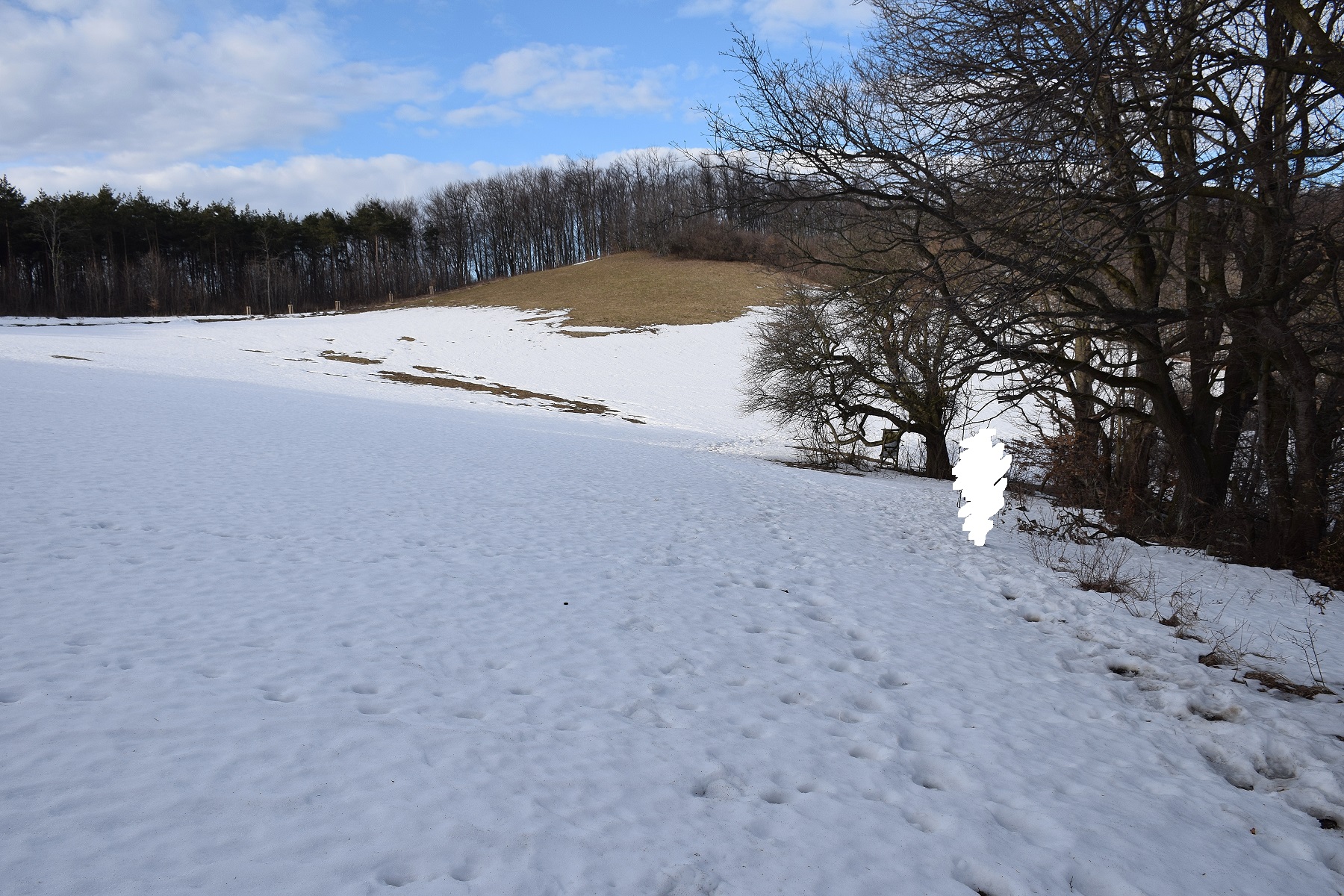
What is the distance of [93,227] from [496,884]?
80199 millimetres

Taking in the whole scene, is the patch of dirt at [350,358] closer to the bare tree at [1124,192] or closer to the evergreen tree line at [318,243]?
the evergreen tree line at [318,243]

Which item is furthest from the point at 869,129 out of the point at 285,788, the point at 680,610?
the point at 285,788

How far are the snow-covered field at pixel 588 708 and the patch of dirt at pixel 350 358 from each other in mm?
27915

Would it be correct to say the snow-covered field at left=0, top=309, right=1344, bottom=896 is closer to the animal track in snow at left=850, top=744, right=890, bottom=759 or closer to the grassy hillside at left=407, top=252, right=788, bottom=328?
the animal track in snow at left=850, top=744, right=890, bottom=759

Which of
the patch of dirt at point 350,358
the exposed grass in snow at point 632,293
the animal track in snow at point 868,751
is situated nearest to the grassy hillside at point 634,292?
the exposed grass in snow at point 632,293

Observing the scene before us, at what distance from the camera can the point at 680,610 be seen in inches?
273

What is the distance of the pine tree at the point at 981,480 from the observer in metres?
9.63

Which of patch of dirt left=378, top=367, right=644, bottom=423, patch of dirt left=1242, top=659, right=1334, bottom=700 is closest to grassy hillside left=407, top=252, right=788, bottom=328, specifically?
patch of dirt left=378, top=367, right=644, bottom=423

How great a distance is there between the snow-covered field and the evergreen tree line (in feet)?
123

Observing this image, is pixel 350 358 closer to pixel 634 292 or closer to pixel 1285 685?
pixel 634 292

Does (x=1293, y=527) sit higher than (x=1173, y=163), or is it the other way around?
(x=1173, y=163)

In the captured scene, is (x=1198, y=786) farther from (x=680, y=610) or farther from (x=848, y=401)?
(x=848, y=401)

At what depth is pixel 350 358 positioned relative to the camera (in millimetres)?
38938

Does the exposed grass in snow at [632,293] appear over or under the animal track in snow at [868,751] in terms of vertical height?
over
